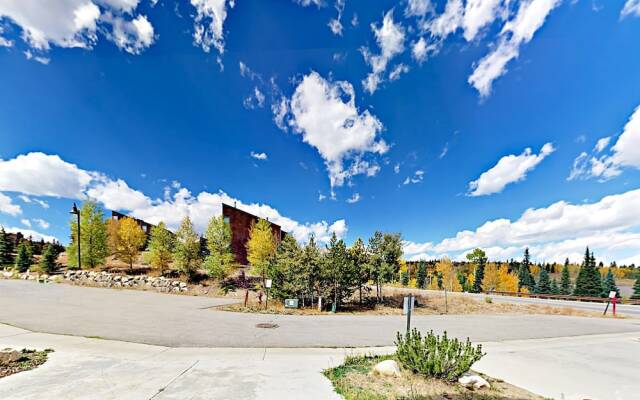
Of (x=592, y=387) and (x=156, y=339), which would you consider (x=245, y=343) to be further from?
(x=592, y=387)

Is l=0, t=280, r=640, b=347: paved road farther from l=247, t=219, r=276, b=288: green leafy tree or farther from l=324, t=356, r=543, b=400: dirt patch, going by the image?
l=247, t=219, r=276, b=288: green leafy tree

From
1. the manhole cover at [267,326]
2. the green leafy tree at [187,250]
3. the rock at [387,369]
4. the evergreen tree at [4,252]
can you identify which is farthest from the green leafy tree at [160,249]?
the rock at [387,369]

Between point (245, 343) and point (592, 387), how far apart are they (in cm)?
920

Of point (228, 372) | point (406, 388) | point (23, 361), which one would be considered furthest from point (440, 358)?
point (23, 361)

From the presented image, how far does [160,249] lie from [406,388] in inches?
1188

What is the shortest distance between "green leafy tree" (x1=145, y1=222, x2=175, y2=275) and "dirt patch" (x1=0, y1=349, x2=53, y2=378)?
2359 centimetres

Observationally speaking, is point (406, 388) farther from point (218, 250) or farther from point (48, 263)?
point (48, 263)

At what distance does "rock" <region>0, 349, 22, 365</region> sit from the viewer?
605 centimetres

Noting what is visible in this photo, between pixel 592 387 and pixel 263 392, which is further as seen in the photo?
pixel 592 387

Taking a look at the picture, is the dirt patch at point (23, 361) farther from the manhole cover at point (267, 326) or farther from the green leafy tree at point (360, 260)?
the green leafy tree at point (360, 260)

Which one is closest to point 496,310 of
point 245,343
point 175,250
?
point 245,343

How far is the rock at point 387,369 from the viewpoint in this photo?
618cm

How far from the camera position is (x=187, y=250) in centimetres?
2794

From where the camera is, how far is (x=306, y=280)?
19031 millimetres
